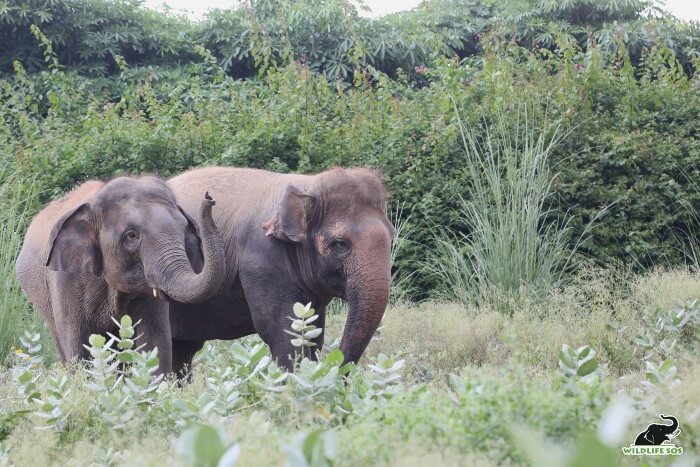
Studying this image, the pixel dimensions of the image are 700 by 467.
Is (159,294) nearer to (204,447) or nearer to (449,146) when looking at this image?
(204,447)

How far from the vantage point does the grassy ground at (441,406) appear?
348cm

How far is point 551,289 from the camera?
11.4 meters

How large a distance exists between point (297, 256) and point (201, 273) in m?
0.90

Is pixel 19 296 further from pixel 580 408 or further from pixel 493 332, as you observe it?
pixel 580 408

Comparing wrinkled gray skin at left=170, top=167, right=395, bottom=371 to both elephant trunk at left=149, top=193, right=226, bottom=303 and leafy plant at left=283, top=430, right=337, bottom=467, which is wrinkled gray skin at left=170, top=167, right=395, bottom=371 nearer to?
elephant trunk at left=149, top=193, right=226, bottom=303

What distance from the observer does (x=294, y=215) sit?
780cm

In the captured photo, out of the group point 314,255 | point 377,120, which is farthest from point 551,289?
point 314,255

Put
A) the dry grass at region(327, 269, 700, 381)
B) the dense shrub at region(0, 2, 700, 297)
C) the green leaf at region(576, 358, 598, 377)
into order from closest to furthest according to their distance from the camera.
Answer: the green leaf at region(576, 358, 598, 377)
the dry grass at region(327, 269, 700, 381)
the dense shrub at region(0, 2, 700, 297)

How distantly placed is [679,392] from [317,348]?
3919 millimetres

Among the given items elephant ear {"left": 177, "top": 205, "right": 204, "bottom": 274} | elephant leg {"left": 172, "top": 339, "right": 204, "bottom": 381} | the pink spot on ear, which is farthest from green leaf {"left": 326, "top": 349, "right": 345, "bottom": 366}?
elephant leg {"left": 172, "top": 339, "right": 204, "bottom": 381}

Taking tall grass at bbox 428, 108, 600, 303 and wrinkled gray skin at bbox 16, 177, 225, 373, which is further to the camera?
tall grass at bbox 428, 108, 600, 303

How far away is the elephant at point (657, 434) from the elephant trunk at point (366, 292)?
3569mm

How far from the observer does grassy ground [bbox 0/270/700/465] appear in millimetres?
3482

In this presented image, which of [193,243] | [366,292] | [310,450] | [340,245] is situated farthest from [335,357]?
[193,243]
